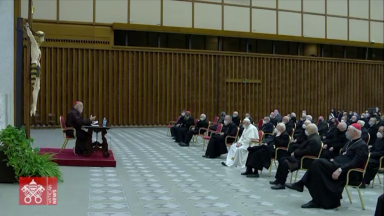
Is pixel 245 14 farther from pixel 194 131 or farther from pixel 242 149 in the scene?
pixel 242 149

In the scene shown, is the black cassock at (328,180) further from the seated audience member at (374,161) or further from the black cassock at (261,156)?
the black cassock at (261,156)

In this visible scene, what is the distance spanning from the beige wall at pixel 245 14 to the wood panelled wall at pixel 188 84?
1401mm

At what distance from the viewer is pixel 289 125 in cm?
1231

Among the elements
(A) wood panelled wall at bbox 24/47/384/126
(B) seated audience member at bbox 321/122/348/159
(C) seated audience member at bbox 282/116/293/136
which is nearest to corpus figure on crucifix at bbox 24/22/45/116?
(B) seated audience member at bbox 321/122/348/159

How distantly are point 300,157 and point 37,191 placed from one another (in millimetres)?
4147

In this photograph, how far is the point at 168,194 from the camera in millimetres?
6422

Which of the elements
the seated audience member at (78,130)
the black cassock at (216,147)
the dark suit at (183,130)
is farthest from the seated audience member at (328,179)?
the dark suit at (183,130)

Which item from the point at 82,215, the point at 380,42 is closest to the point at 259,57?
the point at 380,42

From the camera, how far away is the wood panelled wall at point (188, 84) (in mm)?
18766

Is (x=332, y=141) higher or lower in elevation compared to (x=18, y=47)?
lower

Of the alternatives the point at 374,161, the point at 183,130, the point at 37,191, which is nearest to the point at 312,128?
the point at 374,161

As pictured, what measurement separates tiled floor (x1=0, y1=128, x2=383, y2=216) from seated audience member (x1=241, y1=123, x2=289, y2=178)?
238 millimetres

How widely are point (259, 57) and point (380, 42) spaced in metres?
7.85

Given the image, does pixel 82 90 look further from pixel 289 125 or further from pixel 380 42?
pixel 380 42
